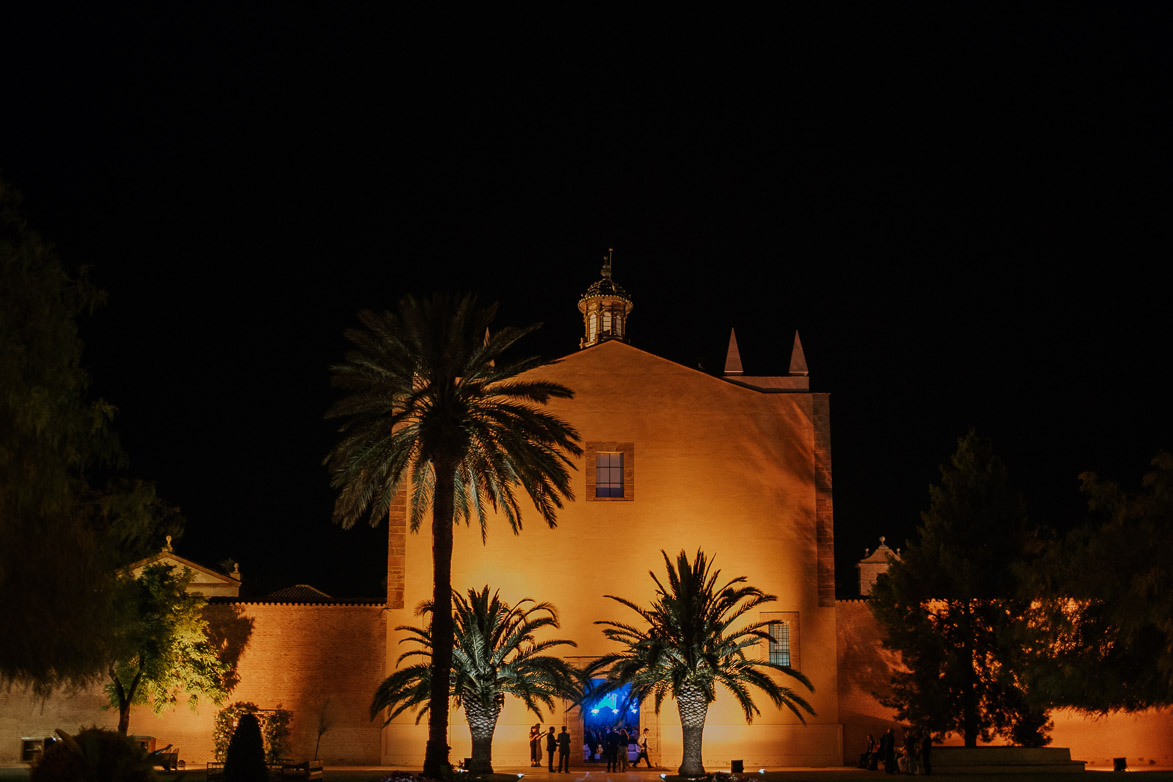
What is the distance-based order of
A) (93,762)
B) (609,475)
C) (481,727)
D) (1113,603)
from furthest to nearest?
(609,475) < (481,727) < (1113,603) < (93,762)

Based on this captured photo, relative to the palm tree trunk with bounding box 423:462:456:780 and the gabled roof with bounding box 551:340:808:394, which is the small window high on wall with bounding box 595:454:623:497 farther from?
the palm tree trunk with bounding box 423:462:456:780

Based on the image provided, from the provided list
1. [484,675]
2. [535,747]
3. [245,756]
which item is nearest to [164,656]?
[484,675]

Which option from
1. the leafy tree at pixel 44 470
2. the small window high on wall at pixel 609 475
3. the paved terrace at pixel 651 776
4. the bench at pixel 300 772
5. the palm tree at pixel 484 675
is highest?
the small window high on wall at pixel 609 475

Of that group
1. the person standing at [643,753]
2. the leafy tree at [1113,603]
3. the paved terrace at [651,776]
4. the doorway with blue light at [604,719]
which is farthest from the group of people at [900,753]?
the doorway with blue light at [604,719]

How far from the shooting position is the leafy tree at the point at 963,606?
28656mm

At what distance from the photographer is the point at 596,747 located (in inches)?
1213

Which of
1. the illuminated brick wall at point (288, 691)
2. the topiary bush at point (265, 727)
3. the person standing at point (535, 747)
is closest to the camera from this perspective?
the topiary bush at point (265, 727)

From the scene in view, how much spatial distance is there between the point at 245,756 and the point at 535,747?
11806 millimetres

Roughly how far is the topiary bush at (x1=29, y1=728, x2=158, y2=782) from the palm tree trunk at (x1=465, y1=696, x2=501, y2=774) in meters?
10.3

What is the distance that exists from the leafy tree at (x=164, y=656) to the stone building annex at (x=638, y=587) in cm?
89

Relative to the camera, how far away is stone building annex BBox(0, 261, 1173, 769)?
30.0m

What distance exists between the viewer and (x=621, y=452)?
3194 centimetres

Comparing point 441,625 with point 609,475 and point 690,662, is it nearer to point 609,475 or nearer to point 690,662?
point 690,662

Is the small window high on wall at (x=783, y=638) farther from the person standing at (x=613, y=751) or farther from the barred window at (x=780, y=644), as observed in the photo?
the person standing at (x=613, y=751)
